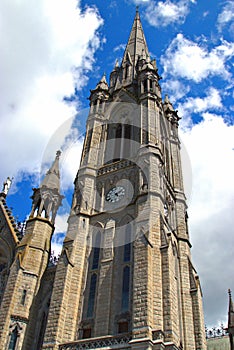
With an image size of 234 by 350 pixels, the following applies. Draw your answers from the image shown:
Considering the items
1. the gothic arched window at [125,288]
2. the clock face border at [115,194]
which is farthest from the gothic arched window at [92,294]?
the clock face border at [115,194]

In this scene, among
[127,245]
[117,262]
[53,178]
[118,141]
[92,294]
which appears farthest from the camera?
[118,141]

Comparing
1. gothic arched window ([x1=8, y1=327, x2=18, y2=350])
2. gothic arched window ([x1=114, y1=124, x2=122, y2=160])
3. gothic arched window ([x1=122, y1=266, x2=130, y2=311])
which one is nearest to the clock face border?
gothic arched window ([x1=114, y1=124, x2=122, y2=160])

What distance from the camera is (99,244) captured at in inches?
968

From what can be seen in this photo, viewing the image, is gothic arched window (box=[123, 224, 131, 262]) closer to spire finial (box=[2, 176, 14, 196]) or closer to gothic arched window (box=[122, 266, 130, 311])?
gothic arched window (box=[122, 266, 130, 311])

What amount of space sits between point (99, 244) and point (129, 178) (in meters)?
5.80

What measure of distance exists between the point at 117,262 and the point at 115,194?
5.91m

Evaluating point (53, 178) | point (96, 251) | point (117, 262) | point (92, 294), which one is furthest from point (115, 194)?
point (92, 294)

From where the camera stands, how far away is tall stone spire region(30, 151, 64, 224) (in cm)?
2902

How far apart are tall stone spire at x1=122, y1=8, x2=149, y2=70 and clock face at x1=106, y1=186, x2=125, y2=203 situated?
2230 cm

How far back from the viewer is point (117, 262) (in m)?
22.9

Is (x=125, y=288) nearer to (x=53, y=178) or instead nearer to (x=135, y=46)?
(x=53, y=178)

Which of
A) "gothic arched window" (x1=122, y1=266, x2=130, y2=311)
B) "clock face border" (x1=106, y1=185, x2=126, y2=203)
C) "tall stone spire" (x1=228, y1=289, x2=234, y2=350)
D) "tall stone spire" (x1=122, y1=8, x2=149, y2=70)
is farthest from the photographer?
"tall stone spire" (x1=122, y1=8, x2=149, y2=70)

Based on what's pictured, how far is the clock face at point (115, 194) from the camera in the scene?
2692 centimetres

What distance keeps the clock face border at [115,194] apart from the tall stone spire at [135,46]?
22.2 metres
